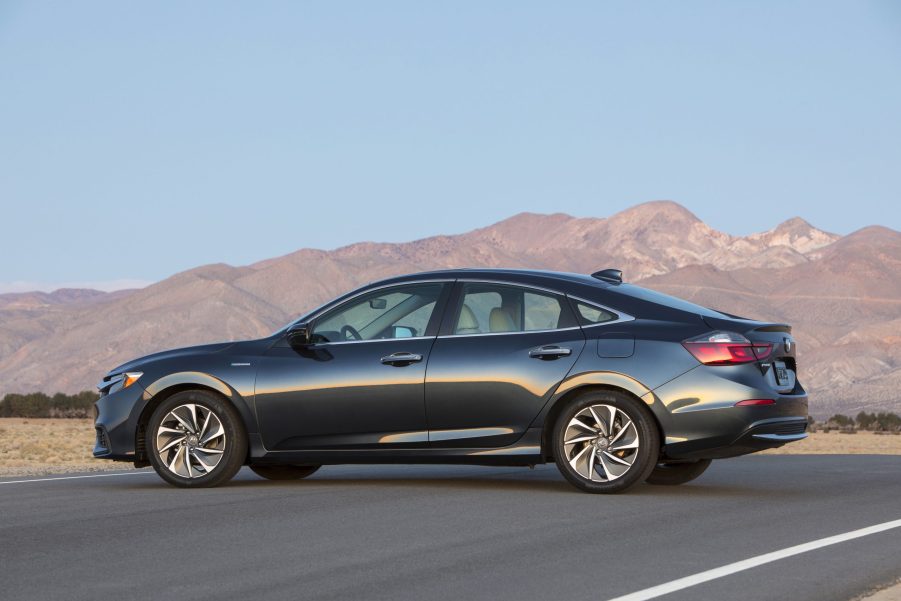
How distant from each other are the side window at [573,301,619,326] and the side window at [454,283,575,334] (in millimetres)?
96

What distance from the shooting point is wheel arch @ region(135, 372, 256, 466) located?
1165cm

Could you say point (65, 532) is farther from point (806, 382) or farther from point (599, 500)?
point (806, 382)

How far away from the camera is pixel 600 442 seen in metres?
10.9

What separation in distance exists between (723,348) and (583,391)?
109 centimetres

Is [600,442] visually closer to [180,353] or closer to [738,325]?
[738,325]

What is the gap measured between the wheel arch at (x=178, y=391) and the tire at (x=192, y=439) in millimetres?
57

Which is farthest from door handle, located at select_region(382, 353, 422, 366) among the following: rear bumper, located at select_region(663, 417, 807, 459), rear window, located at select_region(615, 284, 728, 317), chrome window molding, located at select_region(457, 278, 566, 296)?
rear bumper, located at select_region(663, 417, 807, 459)

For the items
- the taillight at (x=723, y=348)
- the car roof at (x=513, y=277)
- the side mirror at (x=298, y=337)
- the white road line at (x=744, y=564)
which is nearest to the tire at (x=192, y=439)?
the side mirror at (x=298, y=337)

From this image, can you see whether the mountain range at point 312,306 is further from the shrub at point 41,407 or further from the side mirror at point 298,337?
the side mirror at point 298,337

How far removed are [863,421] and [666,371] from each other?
78624 millimetres

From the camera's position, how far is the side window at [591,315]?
11.2m

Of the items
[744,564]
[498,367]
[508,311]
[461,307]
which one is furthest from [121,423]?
[744,564]

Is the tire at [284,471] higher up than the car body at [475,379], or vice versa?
the car body at [475,379]

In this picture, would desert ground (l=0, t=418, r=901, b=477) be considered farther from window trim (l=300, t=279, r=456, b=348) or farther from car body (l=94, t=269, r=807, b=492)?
window trim (l=300, t=279, r=456, b=348)
